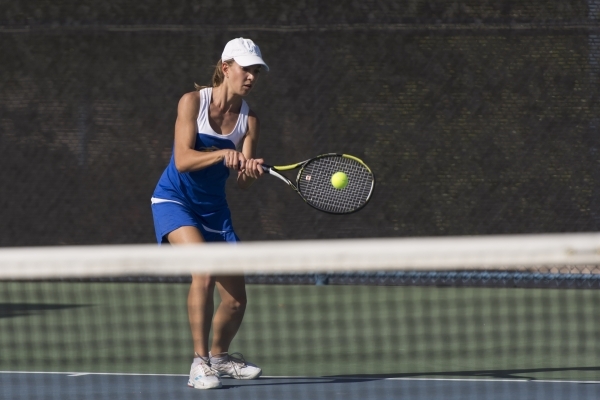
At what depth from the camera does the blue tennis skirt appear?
414 centimetres

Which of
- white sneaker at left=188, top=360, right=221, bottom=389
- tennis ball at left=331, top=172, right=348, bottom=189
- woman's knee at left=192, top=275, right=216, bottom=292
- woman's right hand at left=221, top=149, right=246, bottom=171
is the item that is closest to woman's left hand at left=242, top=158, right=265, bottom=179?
woman's right hand at left=221, top=149, right=246, bottom=171

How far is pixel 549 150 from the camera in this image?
6.77m

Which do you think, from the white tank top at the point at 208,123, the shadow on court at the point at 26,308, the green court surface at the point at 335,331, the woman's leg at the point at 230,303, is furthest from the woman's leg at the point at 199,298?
the shadow on court at the point at 26,308

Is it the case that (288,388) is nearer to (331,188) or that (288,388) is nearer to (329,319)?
(331,188)

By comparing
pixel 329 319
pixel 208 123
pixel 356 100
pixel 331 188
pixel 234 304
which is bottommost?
pixel 234 304

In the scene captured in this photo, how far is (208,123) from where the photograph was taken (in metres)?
4.14

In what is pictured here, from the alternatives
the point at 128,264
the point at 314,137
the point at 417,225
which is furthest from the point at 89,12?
the point at 128,264

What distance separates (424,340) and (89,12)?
3042 mm

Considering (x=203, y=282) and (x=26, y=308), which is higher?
(x=26, y=308)

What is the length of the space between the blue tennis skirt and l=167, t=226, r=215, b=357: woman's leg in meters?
0.03

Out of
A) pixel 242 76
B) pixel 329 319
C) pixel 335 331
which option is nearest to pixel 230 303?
pixel 242 76

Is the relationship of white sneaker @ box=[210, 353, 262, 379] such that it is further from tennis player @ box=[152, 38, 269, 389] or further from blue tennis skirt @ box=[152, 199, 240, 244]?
blue tennis skirt @ box=[152, 199, 240, 244]

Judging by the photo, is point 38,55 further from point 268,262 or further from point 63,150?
point 268,262

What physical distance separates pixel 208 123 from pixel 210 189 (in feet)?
0.80
